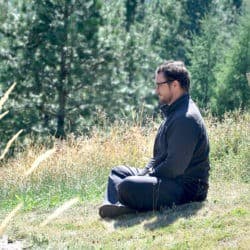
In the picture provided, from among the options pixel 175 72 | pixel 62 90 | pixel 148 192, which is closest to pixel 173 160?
pixel 148 192

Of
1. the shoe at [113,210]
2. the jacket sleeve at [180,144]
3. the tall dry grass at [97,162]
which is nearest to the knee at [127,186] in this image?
the shoe at [113,210]

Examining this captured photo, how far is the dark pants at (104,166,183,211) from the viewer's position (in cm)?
550

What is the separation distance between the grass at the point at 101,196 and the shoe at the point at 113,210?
0.06 m

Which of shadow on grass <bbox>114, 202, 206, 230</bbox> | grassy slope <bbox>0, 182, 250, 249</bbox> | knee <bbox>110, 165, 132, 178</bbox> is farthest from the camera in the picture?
knee <bbox>110, 165, 132, 178</bbox>

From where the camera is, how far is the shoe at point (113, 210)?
18.7 feet

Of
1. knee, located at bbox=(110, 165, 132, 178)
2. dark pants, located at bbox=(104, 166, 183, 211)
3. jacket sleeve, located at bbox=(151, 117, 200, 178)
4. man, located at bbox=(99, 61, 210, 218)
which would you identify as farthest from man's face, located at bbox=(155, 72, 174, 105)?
knee, located at bbox=(110, 165, 132, 178)

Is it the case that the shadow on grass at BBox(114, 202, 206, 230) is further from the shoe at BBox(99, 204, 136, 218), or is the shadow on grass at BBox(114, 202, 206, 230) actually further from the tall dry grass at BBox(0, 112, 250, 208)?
the tall dry grass at BBox(0, 112, 250, 208)

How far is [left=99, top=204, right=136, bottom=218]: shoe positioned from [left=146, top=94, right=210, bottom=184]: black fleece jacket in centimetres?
38

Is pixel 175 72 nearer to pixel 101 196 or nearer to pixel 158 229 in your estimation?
pixel 158 229

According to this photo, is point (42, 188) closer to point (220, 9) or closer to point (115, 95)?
point (115, 95)

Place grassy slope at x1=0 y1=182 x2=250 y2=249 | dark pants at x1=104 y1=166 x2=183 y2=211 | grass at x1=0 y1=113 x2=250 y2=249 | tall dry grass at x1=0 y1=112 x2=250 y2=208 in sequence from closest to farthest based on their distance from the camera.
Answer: grassy slope at x1=0 y1=182 x2=250 y2=249 → grass at x1=0 y1=113 x2=250 y2=249 → dark pants at x1=104 y1=166 x2=183 y2=211 → tall dry grass at x1=0 y1=112 x2=250 y2=208

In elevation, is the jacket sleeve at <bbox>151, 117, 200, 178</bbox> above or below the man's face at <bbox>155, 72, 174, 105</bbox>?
below

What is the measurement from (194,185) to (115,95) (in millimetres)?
19315

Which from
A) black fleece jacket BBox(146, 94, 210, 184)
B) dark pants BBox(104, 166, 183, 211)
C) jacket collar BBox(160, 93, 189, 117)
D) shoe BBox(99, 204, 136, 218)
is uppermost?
jacket collar BBox(160, 93, 189, 117)
